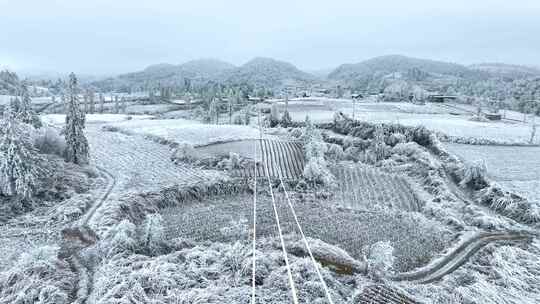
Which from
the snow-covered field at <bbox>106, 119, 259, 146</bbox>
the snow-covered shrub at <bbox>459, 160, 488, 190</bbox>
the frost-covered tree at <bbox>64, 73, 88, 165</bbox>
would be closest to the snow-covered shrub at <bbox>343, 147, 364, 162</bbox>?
the snow-covered shrub at <bbox>459, 160, 488, 190</bbox>

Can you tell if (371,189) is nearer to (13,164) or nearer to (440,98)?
(13,164)

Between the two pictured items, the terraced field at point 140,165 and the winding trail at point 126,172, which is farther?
the terraced field at point 140,165

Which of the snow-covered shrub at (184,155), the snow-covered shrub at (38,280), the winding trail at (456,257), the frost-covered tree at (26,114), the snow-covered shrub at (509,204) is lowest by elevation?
the winding trail at (456,257)

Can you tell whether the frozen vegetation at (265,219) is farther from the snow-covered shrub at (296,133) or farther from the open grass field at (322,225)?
the snow-covered shrub at (296,133)

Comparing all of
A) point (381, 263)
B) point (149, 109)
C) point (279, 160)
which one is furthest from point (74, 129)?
point (149, 109)

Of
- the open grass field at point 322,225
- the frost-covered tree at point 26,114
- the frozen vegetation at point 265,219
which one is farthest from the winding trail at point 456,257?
the frost-covered tree at point 26,114

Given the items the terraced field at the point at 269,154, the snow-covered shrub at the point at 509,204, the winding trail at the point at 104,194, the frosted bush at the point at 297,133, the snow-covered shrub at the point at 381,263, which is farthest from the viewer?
the frosted bush at the point at 297,133
